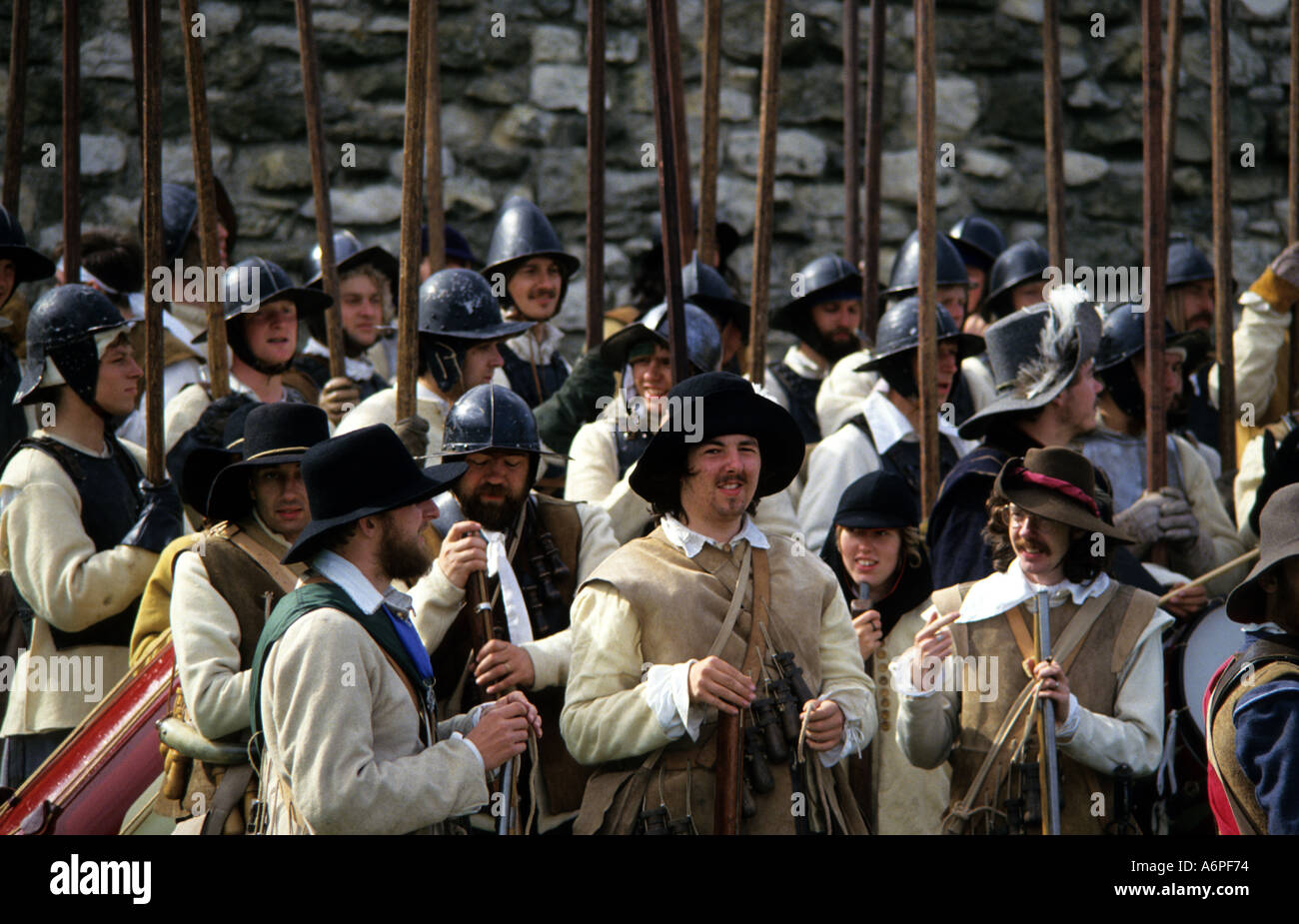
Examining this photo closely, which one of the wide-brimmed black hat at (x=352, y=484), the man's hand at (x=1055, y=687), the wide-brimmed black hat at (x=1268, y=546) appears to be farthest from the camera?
the man's hand at (x=1055, y=687)

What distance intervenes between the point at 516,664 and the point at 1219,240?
370cm

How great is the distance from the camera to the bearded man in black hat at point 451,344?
570 cm

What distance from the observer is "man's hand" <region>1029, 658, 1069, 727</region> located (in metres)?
4.12

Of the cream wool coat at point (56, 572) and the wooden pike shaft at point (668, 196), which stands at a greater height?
the wooden pike shaft at point (668, 196)

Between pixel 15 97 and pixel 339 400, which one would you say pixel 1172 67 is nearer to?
pixel 339 400

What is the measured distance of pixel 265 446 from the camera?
175 inches

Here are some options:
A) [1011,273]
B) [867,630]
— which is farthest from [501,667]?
[1011,273]

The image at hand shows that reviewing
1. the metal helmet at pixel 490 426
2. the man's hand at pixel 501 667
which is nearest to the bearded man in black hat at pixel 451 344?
the metal helmet at pixel 490 426

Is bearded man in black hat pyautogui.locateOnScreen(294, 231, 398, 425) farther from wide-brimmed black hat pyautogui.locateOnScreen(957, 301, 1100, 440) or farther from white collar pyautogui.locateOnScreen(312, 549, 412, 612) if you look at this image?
white collar pyautogui.locateOnScreen(312, 549, 412, 612)

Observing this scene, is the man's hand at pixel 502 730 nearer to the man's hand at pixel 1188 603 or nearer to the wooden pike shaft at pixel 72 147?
the man's hand at pixel 1188 603

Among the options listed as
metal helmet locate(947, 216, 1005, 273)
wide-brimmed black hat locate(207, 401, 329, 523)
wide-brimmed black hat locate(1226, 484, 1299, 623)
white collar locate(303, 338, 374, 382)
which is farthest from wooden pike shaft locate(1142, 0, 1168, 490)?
white collar locate(303, 338, 374, 382)

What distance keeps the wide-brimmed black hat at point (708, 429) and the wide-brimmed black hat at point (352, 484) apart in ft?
2.56

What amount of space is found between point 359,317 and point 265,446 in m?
2.92

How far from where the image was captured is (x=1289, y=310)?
6605mm
